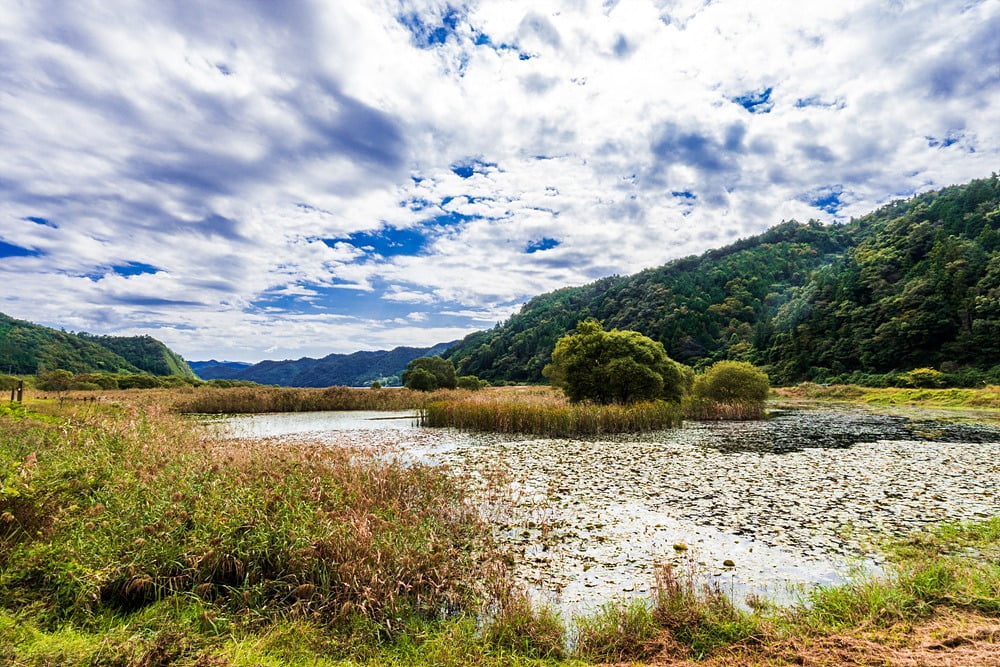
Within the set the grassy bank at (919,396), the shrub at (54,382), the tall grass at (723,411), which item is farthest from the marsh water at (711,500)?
the shrub at (54,382)

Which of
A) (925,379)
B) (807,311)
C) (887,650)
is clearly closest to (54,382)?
(887,650)

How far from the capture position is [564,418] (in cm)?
2220

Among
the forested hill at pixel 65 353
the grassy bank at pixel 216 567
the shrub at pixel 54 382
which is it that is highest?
the forested hill at pixel 65 353

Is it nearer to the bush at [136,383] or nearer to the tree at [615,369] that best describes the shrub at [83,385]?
the bush at [136,383]

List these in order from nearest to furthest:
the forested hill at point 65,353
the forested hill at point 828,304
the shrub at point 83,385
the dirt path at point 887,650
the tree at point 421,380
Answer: the dirt path at point 887,650 → the shrub at point 83,385 → the tree at point 421,380 → the forested hill at point 828,304 → the forested hill at point 65,353

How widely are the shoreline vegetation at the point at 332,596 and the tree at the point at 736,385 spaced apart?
2586 cm

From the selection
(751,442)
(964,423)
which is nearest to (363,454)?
(751,442)

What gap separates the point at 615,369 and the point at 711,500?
18.0 meters

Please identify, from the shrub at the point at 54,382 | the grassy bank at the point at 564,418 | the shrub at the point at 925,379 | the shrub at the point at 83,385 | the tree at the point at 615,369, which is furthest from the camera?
the shrub at the point at 925,379

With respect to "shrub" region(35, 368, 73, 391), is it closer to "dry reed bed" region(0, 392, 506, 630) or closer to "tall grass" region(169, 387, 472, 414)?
"tall grass" region(169, 387, 472, 414)

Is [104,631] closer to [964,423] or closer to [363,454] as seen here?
[363,454]

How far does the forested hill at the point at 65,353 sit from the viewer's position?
112m

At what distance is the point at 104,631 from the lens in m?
4.32

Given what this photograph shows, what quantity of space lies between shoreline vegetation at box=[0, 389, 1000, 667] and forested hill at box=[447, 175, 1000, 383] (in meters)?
76.7
